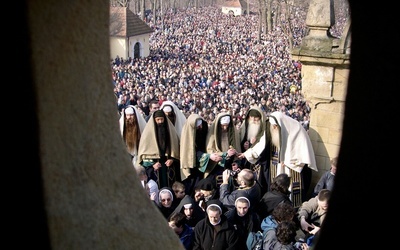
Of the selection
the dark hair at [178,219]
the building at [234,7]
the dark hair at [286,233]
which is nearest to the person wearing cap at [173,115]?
the dark hair at [178,219]

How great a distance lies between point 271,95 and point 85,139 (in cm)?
2063

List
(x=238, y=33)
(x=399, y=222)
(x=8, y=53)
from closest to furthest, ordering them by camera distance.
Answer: (x=399, y=222) → (x=8, y=53) → (x=238, y=33)

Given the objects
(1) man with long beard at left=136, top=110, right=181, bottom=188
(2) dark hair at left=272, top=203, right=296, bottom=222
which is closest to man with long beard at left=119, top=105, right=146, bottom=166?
(1) man with long beard at left=136, top=110, right=181, bottom=188

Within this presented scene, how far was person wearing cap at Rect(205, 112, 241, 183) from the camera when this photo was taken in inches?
253

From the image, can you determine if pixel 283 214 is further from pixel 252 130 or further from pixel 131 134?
pixel 131 134

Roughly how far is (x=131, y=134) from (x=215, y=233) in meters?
2.67

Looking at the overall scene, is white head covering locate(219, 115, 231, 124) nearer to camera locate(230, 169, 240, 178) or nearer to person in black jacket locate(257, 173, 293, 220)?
camera locate(230, 169, 240, 178)

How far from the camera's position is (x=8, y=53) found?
4.47 ft

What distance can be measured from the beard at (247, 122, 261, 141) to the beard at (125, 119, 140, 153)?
131 cm

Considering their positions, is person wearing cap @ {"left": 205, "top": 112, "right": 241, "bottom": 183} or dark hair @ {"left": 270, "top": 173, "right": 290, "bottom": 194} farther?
person wearing cap @ {"left": 205, "top": 112, "right": 241, "bottom": 183}

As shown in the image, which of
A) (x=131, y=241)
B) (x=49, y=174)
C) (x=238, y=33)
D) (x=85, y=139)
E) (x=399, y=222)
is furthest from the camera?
(x=238, y=33)

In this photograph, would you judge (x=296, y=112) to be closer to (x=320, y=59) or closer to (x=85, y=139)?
(x=320, y=59)

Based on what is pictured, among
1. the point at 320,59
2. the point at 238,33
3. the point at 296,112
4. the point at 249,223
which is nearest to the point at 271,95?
the point at 296,112

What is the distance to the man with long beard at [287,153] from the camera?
6.31 metres
